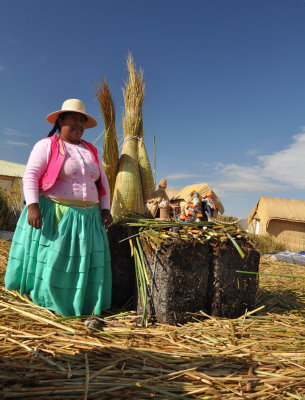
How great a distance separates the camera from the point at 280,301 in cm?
346

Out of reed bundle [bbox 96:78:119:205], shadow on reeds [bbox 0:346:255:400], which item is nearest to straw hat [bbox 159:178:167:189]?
reed bundle [bbox 96:78:119:205]

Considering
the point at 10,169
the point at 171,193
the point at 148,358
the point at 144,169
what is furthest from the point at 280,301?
the point at 10,169

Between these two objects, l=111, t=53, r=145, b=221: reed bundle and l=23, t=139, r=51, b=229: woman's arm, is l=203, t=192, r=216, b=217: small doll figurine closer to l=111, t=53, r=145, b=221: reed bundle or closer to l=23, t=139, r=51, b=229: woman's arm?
l=23, t=139, r=51, b=229: woman's arm

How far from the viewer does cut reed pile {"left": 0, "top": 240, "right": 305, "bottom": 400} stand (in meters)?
1.58

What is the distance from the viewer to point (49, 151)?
108 inches

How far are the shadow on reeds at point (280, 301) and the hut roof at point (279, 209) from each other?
9303mm

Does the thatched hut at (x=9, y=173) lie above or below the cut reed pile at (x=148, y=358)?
above

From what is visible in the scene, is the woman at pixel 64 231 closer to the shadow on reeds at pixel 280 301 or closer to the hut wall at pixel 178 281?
the hut wall at pixel 178 281

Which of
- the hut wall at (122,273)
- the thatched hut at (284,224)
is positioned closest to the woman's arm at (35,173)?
the hut wall at (122,273)

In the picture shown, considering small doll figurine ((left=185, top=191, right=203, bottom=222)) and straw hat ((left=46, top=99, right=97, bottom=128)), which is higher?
straw hat ((left=46, top=99, right=97, bottom=128))

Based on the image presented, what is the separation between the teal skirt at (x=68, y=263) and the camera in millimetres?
2662

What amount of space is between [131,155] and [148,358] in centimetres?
500

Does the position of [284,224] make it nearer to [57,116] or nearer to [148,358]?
[57,116]

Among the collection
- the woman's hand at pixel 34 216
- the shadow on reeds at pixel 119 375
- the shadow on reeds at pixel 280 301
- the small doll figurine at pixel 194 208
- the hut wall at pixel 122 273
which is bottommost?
the shadow on reeds at pixel 119 375
